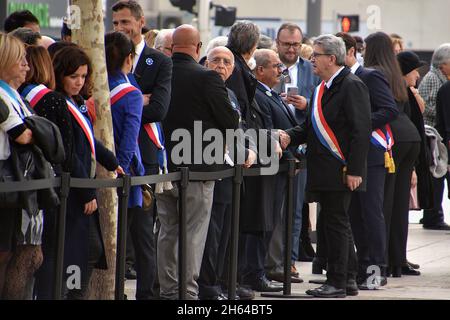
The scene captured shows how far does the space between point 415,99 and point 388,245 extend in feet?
4.42

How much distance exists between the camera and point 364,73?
34.7ft

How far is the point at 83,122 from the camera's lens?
7793mm

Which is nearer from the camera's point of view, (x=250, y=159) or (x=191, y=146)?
(x=191, y=146)

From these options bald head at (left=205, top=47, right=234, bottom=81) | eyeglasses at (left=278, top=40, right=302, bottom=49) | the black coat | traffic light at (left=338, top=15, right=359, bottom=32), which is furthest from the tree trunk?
traffic light at (left=338, top=15, right=359, bottom=32)

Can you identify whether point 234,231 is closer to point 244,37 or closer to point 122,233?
point 122,233

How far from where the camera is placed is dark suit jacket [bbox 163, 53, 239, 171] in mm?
8953

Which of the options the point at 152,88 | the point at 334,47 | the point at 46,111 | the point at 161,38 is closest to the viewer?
the point at 46,111

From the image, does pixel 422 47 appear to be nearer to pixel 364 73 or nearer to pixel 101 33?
pixel 364 73

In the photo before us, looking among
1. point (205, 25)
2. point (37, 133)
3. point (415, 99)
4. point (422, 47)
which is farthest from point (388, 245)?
point (422, 47)

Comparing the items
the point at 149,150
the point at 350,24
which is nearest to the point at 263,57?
the point at 149,150

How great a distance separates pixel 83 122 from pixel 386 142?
11.8 ft

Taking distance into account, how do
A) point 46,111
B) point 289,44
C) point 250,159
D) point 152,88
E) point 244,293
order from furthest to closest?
point 289,44
point 244,293
point 250,159
point 152,88
point 46,111

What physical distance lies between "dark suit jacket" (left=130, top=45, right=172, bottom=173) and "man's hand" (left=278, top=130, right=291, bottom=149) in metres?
1.40

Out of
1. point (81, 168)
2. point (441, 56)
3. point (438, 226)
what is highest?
point (441, 56)
